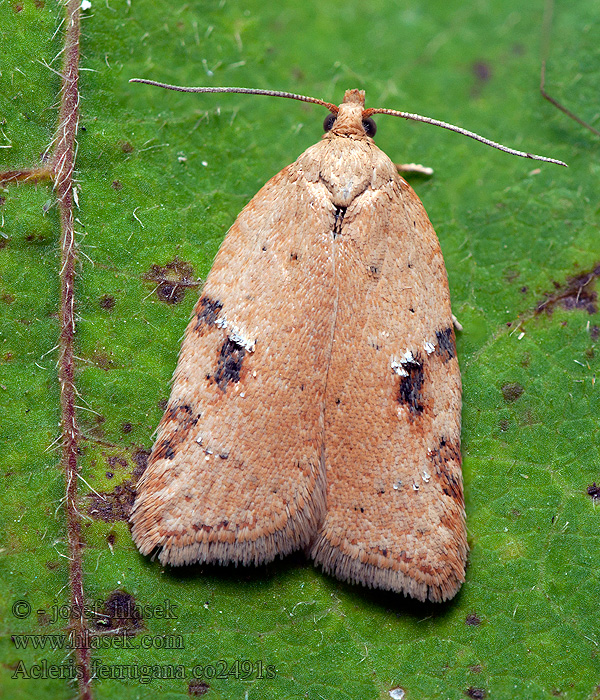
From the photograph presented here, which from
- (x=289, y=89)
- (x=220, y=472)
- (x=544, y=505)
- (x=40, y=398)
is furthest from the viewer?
(x=289, y=89)

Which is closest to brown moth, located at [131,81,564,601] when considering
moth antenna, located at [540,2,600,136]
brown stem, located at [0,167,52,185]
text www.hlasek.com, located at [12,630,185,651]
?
text www.hlasek.com, located at [12,630,185,651]

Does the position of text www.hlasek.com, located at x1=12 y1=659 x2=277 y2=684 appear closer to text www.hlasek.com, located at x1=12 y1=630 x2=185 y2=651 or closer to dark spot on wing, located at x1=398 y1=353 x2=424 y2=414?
text www.hlasek.com, located at x1=12 y1=630 x2=185 y2=651

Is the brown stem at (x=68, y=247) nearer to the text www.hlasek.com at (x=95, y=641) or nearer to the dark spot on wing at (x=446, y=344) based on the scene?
the text www.hlasek.com at (x=95, y=641)

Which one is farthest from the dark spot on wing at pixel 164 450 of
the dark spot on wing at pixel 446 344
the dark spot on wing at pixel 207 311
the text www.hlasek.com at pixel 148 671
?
the dark spot on wing at pixel 446 344

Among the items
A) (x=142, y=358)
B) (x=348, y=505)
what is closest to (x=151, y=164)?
(x=142, y=358)

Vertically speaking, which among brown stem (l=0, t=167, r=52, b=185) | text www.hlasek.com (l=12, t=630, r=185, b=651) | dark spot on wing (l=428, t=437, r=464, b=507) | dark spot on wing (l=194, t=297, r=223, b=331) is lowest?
text www.hlasek.com (l=12, t=630, r=185, b=651)

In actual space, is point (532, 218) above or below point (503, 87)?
below

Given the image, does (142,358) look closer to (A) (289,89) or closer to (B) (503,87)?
(A) (289,89)

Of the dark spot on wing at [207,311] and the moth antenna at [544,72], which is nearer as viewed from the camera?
the dark spot on wing at [207,311]

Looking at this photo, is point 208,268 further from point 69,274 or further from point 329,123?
point 329,123
